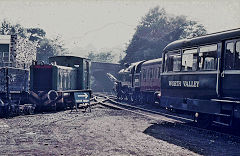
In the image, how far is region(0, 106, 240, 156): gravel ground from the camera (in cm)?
631

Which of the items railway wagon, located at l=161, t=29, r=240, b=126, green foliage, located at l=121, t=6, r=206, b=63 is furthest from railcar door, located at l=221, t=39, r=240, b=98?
green foliage, located at l=121, t=6, r=206, b=63

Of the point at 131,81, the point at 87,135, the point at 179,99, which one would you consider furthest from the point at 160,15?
the point at 87,135

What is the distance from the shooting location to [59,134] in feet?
26.9

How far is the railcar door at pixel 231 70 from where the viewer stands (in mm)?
8469

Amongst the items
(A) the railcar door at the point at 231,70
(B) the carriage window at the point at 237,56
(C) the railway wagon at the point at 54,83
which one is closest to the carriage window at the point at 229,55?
(A) the railcar door at the point at 231,70

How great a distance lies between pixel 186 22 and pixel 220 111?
43.6 m

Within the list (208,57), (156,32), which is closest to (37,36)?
(156,32)

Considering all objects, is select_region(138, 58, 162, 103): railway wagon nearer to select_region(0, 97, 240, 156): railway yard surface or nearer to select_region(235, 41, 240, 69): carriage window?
select_region(0, 97, 240, 156): railway yard surface

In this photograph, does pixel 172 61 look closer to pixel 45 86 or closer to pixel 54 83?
pixel 54 83

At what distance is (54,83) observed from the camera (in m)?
14.7

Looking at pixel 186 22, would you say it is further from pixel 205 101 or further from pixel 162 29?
pixel 205 101

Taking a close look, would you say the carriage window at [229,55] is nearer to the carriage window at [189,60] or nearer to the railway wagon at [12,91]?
the carriage window at [189,60]

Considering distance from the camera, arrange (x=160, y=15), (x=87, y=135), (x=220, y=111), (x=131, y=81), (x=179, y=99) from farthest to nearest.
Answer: (x=160, y=15)
(x=131, y=81)
(x=179, y=99)
(x=220, y=111)
(x=87, y=135)

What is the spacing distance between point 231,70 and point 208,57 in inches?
49.9
